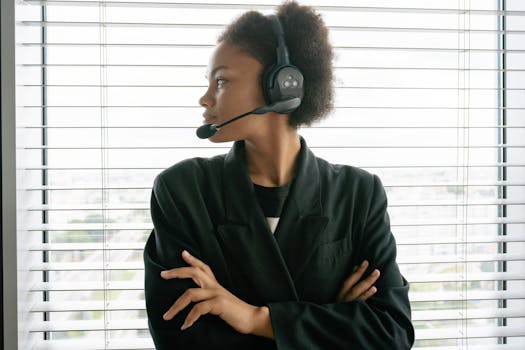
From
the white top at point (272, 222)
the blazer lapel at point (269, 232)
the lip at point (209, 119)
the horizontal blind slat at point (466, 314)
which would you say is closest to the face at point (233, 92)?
the lip at point (209, 119)

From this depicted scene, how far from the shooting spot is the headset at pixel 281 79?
3.76ft

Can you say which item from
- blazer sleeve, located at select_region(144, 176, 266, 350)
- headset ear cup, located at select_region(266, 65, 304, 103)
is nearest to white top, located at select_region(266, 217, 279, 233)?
blazer sleeve, located at select_region(144, 176, 266, 350)

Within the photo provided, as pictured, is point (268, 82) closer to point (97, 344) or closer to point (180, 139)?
point (180, 139)

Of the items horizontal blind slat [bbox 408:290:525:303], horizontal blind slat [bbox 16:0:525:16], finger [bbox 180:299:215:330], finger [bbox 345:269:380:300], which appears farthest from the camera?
horizontal blind slat [bbox 408:290:525:303]

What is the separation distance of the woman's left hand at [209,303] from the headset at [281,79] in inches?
15.4

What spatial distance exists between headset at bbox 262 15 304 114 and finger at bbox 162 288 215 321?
16.7 inches

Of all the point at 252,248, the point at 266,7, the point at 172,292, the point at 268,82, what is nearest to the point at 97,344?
the point at 172,292

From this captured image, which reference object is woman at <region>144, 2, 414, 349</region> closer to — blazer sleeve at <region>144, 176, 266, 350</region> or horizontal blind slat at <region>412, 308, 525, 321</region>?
blazer sleeve at <region>144, 176, 266, 350</region>

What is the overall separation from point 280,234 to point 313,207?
Result: 102 millimetres

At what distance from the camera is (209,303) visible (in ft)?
3.68

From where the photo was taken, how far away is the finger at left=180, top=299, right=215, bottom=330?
1.11 meters

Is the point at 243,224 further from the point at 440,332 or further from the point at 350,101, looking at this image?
the point at 440,332

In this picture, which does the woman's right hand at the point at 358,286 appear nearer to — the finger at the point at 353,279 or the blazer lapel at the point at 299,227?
the finger at the point at 353,279

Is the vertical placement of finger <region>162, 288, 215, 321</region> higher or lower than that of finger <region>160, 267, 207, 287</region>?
lower
